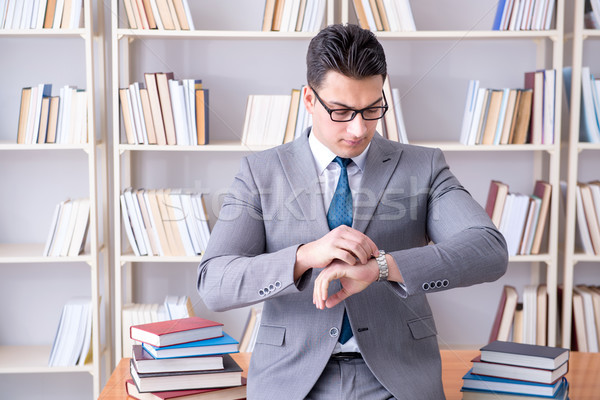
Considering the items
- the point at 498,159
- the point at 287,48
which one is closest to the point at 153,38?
the point at 287,48

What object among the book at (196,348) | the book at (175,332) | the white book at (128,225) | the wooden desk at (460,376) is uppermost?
the white book at (128,225)

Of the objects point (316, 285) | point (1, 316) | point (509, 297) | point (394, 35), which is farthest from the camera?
point (1, 316)

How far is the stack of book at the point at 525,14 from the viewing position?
2.72m

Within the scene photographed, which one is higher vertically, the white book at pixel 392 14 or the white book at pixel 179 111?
the white book at pixel 392 14

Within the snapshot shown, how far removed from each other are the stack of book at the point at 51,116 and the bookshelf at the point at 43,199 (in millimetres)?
144

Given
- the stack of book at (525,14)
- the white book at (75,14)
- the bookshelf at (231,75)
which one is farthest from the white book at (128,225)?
the stack of book at (525,14)

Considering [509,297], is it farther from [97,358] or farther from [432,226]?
[97,358]

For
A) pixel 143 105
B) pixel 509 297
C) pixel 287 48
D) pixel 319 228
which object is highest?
pixel 287 48

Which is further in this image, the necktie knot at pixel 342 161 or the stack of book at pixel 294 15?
the stack of book at pixel 294 15

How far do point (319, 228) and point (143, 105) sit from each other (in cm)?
147

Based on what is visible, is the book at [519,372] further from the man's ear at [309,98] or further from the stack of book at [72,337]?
the stack of book at [72,337]

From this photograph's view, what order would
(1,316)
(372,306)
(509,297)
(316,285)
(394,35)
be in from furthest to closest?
(1,316)
(509,297)
(394,35)
(372,306)
(316,285)

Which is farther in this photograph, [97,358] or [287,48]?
[287,48]

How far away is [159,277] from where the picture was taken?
3.11m
